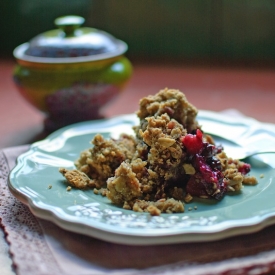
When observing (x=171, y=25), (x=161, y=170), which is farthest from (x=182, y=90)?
(x=161, y=170)

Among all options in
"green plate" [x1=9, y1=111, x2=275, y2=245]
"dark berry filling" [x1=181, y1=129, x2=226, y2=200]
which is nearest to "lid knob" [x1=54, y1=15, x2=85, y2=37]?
"green plate" [x1=9, y1=111, x2=275, y2=245]

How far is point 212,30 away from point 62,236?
2.33 metres

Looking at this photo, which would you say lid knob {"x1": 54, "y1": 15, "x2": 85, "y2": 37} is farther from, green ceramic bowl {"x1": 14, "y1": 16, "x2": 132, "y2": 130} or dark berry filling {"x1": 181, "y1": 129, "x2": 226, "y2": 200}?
dark berry filling {"x1": 181, "y1": 129, "x2": 226, "y2": 200}

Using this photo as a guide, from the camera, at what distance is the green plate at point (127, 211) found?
928 mm

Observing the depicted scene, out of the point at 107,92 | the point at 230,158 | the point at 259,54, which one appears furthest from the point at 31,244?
the point at 259,54

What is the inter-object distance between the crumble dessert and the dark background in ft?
6.19

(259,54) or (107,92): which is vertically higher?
(107,92)

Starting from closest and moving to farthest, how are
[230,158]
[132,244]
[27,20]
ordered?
[132,244]
[230,158]
[27,20]

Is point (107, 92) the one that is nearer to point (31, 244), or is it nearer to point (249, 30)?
point (31, 244)

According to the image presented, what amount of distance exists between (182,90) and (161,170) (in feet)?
4.58

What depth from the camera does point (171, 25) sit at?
3143 mm

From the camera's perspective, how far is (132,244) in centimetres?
92

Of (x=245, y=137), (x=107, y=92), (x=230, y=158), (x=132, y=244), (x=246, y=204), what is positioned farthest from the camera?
(x=107, y=92)

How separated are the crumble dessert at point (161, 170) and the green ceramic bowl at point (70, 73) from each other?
2.04 ft
